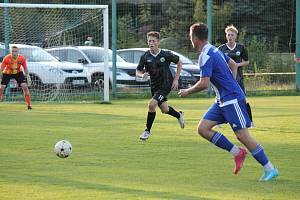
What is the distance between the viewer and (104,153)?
11453 millimetres

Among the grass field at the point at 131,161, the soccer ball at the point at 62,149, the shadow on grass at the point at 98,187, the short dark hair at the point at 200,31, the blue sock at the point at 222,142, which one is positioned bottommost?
the grass field at the point at 131,161

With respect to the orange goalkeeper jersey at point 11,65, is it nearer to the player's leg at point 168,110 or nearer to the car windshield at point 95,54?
the car windshield at point 95,54

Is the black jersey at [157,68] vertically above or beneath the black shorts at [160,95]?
above

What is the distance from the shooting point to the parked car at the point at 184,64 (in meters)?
26.5

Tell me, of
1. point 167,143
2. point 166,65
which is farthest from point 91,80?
point 167,143

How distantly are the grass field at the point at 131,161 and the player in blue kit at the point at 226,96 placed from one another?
0.93ft

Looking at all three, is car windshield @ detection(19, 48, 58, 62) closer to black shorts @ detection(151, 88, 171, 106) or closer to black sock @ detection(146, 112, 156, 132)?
black shorts @ detection(151, 88, 171, 106)

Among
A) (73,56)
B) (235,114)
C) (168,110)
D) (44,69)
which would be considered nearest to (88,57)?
(73,56)

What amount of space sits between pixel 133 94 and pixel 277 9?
887 cm

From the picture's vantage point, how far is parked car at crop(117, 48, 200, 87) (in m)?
26.5

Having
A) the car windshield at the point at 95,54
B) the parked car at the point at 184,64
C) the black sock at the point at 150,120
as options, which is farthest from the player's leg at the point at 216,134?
the parked car at the point at 184,64

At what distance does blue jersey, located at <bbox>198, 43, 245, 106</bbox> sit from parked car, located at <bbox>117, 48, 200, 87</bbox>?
55.2ft

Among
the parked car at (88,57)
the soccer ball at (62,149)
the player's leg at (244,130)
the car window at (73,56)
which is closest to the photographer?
the player's leg at (244,130)

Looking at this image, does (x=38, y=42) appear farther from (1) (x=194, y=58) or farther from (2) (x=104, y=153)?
(2) (x=104, y=153)
